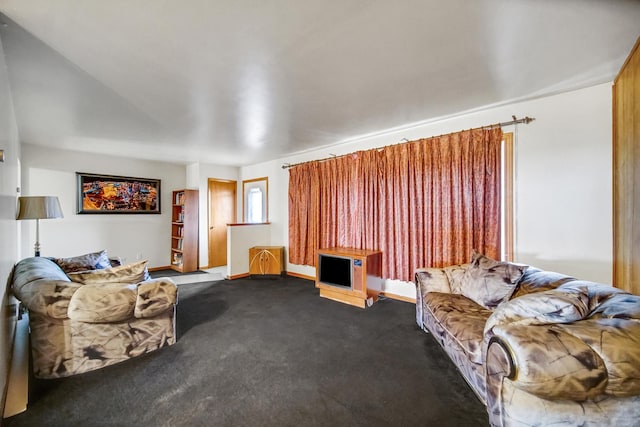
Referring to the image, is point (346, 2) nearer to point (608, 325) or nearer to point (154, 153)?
point (608, 325)

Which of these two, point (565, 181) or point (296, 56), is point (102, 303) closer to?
point (296, 56)

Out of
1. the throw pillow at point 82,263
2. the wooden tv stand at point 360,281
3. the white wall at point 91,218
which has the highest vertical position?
the white wall at point 91,218

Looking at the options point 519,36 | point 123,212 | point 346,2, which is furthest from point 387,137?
point 123,212

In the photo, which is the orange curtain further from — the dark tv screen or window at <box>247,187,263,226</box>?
window at <box>247,187,263,226</box>

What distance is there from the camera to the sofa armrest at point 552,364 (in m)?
1.03

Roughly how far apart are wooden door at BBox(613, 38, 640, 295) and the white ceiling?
0.57 ft

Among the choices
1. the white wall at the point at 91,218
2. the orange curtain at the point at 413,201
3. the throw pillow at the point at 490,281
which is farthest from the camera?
the white wall at the point at 91,218

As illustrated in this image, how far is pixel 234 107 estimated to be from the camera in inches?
107

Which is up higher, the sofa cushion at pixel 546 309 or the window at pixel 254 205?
the window at pixel 254 205

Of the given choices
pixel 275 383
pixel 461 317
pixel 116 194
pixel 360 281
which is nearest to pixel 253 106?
pixel 360 281

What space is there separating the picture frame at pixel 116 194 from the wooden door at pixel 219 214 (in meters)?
1.08

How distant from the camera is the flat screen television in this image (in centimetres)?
348

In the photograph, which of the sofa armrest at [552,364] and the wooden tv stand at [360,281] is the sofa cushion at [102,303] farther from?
the sofa armrest at [552,364]

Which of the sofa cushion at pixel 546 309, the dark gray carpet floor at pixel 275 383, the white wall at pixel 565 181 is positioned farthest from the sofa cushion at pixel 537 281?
the dark gray carpet floor at pixel 275 383
